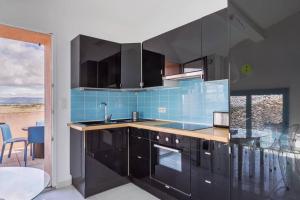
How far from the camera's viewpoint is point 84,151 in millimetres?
2291

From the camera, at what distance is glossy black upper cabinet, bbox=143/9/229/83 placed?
1.82 meters

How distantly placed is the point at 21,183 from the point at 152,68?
1973 millimetres

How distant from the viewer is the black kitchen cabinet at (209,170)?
1556mm

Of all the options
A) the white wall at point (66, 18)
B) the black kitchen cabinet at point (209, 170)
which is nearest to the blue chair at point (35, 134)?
the white wall at point (66, 18)

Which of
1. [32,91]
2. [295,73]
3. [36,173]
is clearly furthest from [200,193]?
[32,91]

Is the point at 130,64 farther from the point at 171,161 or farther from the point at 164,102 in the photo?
the point at 171,161

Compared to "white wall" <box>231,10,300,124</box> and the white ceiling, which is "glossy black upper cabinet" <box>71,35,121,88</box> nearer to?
the white ceiling

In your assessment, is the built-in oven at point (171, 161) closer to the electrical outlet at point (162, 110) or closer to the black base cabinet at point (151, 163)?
the black base cabinet at point (151, 163)

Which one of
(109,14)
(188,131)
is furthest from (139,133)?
(109,14)

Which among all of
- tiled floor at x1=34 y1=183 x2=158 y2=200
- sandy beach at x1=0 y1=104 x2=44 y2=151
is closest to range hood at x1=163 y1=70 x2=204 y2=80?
tiled floor at x1=34 y1=183 x2=158 y2=200

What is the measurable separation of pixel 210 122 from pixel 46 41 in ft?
8.31

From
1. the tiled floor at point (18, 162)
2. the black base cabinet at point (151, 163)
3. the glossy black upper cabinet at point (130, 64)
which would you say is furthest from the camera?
the tiled floor at point (18, 162)

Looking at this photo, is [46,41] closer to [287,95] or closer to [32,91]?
[32,91]

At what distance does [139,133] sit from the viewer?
2.53 metres
